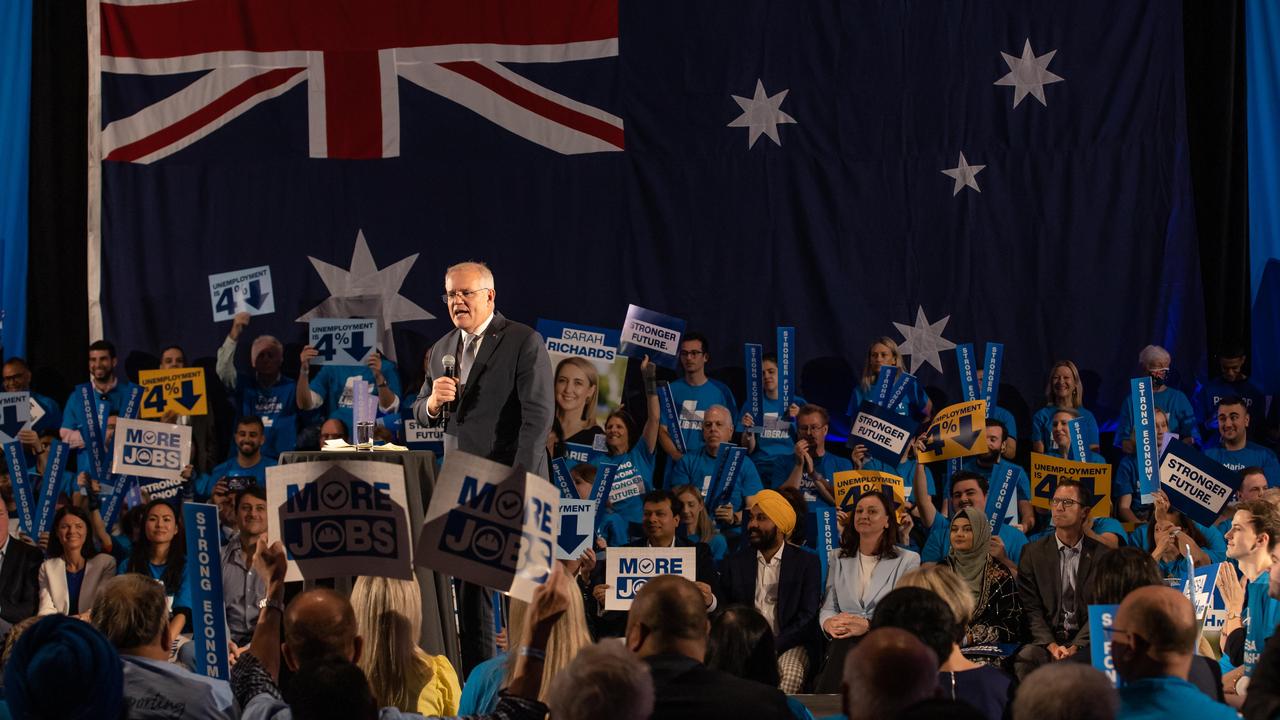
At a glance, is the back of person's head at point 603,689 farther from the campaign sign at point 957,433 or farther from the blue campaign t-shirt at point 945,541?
the campaign sign at point 957,433

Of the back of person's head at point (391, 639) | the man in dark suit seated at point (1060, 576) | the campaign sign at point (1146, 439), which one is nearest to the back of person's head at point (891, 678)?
the back of person's head at point (391, 639)

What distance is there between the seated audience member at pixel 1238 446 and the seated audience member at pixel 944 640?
17.9 feet

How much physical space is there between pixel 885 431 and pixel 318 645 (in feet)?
16.9

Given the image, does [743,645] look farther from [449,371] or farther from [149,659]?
[149,659]

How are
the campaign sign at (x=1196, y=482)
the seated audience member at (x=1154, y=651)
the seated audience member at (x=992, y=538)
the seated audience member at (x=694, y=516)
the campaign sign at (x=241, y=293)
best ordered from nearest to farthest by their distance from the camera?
the seated audience member at (x=1154, y=651)
the campaign sign at (x=1196, y=482)
the seated audience member at (x=992, y=538)
the seated audience member at (x=694, y=516)
the campaign sign at (x=241, y=293)

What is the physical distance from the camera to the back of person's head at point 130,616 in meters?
2.98

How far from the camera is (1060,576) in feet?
20.3

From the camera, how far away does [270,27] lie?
33.4 ft

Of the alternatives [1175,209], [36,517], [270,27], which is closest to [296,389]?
[36,517]

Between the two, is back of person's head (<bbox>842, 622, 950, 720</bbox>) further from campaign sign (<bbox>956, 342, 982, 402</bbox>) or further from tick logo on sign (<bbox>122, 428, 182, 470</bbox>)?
campaign sign (<bbox>956, 342, 982, 402</bbox>)

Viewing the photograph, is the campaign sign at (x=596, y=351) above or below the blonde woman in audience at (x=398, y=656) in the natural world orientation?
above

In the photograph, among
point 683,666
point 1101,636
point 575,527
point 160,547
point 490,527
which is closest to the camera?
point 683,666

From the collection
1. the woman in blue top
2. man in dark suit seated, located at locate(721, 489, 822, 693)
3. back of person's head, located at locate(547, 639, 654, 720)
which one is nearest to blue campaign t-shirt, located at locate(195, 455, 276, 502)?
the woman in blue top

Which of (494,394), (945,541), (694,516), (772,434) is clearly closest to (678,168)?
(772,434)
